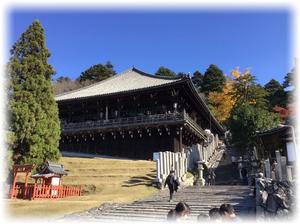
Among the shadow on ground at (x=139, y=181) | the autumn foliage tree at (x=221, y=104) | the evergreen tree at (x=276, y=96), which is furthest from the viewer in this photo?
the autumn foliage tree at (x=221, y=104)

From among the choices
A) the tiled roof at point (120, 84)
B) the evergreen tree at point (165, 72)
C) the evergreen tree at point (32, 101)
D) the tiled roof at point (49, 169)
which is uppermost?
the evergreen tree at point (165, 72)

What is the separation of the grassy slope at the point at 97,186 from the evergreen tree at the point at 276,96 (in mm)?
31061

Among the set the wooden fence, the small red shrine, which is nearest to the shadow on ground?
the small red shrine

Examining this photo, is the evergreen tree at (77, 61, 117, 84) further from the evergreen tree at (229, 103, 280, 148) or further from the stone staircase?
the stone staircase

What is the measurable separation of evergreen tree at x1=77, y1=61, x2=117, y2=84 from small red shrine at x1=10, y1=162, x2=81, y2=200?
55.9 meters

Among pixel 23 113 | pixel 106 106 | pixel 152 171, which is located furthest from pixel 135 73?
pixel 23 113

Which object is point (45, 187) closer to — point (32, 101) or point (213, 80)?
point (32, 101)

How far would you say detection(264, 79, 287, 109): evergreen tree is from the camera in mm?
50700

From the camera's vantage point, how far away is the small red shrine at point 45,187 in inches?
714

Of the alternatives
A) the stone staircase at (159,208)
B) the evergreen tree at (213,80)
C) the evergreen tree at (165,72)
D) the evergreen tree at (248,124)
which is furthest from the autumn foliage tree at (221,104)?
the stone staircase at (159,208)

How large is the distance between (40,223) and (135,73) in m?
31.1

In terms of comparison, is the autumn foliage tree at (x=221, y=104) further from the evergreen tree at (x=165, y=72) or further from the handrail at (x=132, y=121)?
the handrail at (x=132, y=121)

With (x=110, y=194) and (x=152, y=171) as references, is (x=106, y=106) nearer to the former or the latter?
(x=152, y=171)

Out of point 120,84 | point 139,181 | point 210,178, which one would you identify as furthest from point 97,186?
point 120,84
